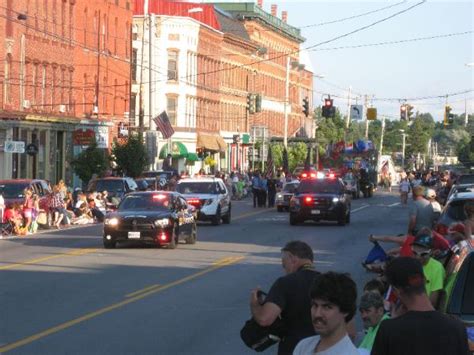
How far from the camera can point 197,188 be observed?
4362 centimetres

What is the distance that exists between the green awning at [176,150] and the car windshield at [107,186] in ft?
128

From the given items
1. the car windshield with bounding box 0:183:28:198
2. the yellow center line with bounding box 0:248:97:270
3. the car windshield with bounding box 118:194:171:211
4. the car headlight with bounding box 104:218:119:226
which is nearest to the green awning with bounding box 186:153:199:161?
the car windshield with bounding box 0:183:28:198

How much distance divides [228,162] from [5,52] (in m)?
54.5

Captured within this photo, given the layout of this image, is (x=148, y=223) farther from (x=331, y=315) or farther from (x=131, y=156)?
(x=131, y=156)

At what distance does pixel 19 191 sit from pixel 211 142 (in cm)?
5966

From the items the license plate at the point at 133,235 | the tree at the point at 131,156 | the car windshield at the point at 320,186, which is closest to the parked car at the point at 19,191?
A: the car windshield at the point at 320,186

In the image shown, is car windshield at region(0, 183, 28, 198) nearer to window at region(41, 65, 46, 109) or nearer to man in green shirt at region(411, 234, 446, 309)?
window at region(41, 65, 46, 109)

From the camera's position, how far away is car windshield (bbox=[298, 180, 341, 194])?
1731 inches

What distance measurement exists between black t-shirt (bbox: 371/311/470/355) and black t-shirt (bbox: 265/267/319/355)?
1547 mm

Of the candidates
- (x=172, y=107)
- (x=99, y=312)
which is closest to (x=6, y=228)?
(x=99, y=312)

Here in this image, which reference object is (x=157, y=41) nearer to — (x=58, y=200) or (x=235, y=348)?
(x=58, y=200)

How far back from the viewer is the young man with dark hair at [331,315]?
6281mm

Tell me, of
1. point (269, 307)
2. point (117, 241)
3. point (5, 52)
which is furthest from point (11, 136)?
point (269, 307)

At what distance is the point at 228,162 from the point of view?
10831cm
